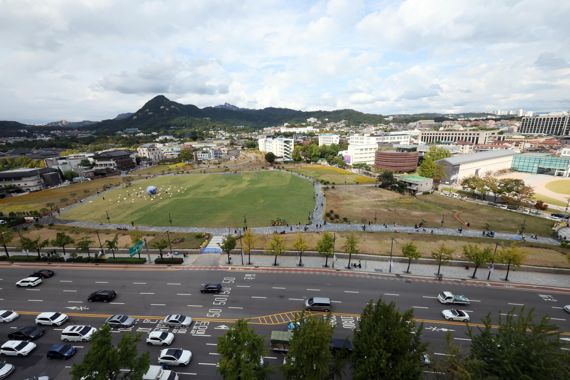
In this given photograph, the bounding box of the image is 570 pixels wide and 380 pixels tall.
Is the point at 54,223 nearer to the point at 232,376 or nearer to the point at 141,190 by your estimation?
the point at 141,190

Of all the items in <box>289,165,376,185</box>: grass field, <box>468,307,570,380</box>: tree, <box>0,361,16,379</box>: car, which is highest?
<box>468,307,570,380</box>: tree

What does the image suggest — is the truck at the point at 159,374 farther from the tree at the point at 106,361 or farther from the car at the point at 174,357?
the tree at the point at 106,361

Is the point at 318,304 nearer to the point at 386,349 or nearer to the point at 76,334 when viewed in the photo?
the point at 386,349

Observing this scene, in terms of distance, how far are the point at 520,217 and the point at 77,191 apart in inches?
5748

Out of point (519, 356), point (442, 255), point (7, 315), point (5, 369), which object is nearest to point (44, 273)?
point (7, 315)

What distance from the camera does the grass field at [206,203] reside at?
67.7 m

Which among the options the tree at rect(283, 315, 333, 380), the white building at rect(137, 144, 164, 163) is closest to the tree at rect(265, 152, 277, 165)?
the white building at rect(137, 144, 164, 163)

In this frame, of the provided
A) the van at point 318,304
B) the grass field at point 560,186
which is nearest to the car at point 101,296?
the van at point 318,304

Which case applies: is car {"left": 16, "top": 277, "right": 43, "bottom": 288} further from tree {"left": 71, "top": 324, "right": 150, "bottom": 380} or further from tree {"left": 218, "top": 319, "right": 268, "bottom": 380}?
tree {"left": 218, "top": 319, "right": 268, "bottom": 380}

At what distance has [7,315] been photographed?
3145 cm

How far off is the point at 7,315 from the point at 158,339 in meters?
21.1

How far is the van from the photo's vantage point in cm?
3208

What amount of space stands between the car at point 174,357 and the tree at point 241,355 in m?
8.12

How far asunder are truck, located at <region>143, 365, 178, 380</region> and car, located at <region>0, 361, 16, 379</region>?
13.6 metres
